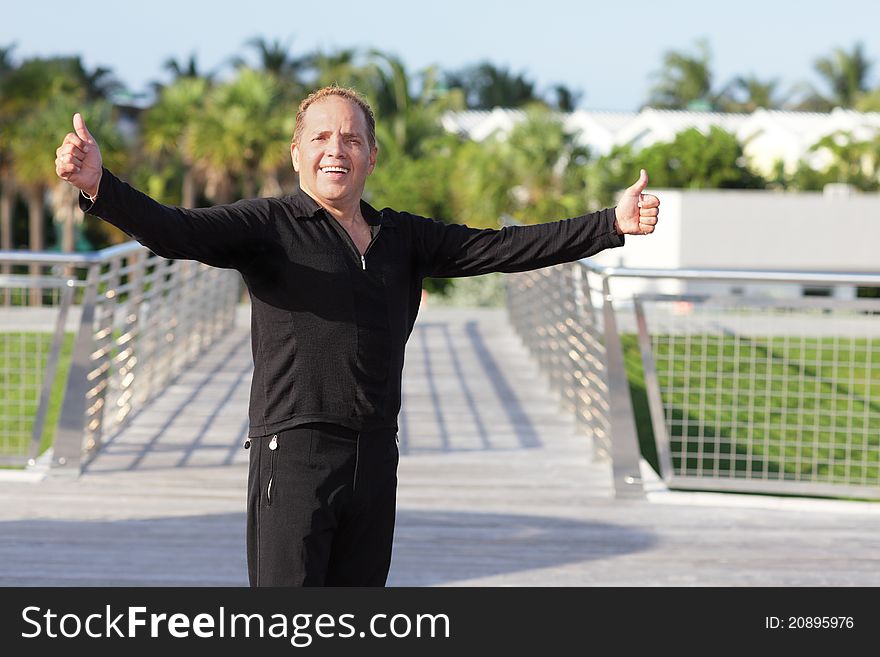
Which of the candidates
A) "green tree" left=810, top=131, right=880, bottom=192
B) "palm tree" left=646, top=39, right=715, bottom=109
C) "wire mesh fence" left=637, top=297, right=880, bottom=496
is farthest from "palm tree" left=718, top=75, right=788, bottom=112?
"wire mesh fence" left=637, top=297, right=880, bottom=496

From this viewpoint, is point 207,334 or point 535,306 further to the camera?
point 207,334

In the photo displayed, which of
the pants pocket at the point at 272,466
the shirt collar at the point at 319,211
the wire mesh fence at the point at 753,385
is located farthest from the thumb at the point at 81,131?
the wire mesh fence at the point at 753,385

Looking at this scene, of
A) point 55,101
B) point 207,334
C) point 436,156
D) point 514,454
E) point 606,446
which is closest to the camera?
point 606,446

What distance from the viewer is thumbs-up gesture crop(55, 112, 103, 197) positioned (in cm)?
233

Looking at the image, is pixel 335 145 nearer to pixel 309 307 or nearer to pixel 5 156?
pixel 309 307

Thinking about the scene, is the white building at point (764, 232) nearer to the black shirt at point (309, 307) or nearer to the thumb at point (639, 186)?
the thumb at point (639, 186)

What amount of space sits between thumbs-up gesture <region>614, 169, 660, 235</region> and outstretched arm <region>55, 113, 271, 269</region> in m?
0.77

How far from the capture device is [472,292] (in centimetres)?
2662

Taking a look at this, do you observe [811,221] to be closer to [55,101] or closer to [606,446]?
[55,101]

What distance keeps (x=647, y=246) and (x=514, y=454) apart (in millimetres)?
36509

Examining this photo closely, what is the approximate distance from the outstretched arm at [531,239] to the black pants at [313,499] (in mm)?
443

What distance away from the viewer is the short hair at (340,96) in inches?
107

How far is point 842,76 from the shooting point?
2854 inches
